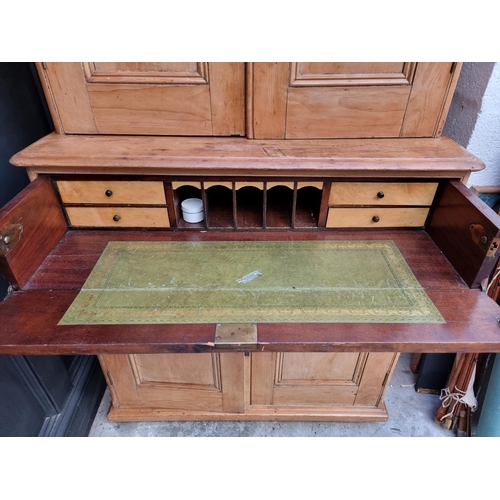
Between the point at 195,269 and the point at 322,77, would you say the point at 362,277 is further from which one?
the point at 322,77

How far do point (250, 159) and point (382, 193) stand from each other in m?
0.48

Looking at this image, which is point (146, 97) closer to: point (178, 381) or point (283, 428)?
point (178, 381)

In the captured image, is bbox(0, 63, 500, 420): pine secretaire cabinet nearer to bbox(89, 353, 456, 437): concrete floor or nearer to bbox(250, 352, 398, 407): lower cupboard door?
bbox(250, 352, 398, 407): lower cupboard door

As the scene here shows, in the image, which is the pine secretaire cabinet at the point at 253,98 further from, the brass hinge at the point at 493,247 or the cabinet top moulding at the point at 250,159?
the brass hinge at the point at 493,247

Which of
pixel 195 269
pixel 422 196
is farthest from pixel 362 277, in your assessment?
pixel 195 269

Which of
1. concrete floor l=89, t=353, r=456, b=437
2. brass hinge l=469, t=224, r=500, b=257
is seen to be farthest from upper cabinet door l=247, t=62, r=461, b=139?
concrete floor l=89, t=353, r=456, b=437

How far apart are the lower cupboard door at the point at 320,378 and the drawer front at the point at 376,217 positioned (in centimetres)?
53

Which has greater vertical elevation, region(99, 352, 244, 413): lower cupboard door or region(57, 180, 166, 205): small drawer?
region(57, 180, 166, 205): small drawer

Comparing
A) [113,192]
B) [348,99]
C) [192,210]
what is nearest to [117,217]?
[113,192]

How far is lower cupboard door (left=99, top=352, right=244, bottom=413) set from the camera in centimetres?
140

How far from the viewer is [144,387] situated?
1498 mm

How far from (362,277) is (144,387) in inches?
41.5

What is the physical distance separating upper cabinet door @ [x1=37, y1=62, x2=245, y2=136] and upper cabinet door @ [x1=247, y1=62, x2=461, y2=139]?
10 cm

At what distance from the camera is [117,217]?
124 cm
